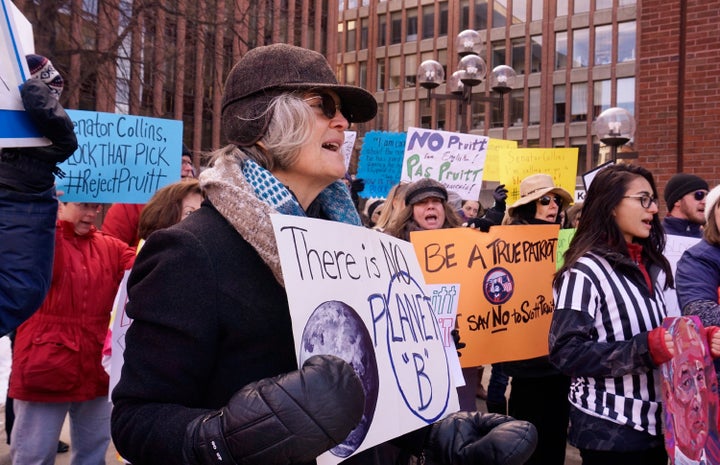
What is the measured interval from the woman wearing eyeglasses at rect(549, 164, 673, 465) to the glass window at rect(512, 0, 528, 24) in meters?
48.3

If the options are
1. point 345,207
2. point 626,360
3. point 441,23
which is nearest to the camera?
point 345,207

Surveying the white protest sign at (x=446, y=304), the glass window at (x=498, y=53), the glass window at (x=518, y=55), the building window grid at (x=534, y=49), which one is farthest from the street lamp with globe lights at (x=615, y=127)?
the glass window at (x=498, y=53)

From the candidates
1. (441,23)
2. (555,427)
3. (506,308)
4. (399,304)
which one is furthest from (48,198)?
(441,23)

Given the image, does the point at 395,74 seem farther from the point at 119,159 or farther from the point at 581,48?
the point at 119,159

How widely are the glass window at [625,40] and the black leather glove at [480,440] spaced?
46.0 meters

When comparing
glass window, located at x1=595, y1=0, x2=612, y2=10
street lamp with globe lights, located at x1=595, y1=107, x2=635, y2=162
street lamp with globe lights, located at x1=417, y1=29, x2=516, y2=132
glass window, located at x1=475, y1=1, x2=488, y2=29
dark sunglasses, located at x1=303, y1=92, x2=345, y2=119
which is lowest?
dark sunglasses, located at x1=303, y1=92, x2=345, y2=119

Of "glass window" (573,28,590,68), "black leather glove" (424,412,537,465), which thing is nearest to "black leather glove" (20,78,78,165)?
"black leather glove" (424,412,537,465)

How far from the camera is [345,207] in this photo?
1992mm

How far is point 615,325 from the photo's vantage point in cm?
288

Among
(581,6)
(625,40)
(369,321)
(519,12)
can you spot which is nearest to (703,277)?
(369,321)

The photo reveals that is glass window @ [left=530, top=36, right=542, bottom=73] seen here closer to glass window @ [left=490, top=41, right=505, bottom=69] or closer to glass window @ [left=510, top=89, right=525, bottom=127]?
glass window @ [left=510, top=89, right=525, bottom=127]

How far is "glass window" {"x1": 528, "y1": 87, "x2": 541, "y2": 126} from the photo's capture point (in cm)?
4641

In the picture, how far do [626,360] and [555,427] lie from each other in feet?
5.28

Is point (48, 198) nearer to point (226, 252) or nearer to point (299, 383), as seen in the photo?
point (226, 252)
